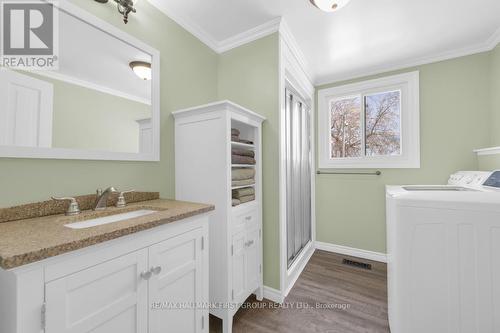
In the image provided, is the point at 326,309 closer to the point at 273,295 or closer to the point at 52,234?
the point at 273,295

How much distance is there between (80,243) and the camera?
26.8 inches

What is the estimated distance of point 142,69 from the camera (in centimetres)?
150

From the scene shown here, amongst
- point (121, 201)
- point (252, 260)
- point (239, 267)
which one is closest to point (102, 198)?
point (121, 201)

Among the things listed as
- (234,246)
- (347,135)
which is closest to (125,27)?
(234,246)

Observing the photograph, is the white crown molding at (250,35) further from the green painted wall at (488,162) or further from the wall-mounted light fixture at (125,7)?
the green painted wall at (488,162)

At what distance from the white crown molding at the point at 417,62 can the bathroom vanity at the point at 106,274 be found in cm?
265

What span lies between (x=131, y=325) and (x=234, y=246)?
2.56 ft

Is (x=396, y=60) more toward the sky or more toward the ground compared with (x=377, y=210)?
more toward the sky

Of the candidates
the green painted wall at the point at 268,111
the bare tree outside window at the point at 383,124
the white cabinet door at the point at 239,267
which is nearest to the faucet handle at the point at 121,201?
the white cabinet door at the point at 239,267

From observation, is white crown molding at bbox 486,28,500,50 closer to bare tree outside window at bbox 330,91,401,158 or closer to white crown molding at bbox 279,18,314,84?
bare tree outside window at bbox 330,91,401,158

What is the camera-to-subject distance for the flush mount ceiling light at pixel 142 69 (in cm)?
147

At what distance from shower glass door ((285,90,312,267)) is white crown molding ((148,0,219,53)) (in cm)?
95

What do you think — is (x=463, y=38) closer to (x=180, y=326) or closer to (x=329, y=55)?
(x=329, y=55)

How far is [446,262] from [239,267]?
1.27 meters
